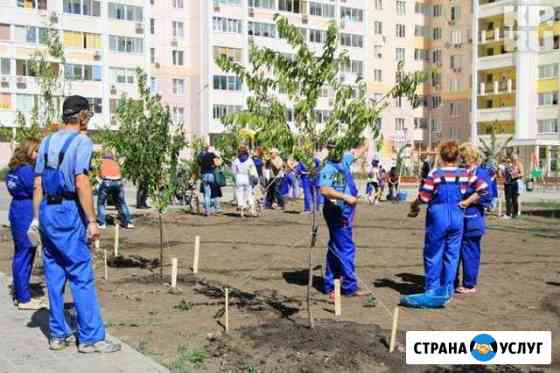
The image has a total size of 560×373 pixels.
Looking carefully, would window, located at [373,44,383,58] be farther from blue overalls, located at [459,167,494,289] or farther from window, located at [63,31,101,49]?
blue overalls, located at [459,167,494,289]

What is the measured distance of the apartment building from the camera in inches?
2849

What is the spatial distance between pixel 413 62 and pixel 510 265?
7913cm

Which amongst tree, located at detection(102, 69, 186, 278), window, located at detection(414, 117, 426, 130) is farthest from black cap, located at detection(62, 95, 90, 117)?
window, located at detection(414, 117, 426, 130)

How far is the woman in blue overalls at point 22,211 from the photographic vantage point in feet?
27.0

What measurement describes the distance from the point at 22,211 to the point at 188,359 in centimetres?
312

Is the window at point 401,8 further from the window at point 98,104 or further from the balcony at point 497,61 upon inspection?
the window at point 98,104

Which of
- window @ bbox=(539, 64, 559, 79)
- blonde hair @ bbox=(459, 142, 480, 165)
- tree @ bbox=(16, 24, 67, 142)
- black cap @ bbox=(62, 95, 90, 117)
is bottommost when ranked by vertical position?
blonde hair @ bbox=(459, 142, 480, 165)

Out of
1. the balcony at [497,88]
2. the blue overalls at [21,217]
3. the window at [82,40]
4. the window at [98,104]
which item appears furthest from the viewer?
the balcony at [497,88]

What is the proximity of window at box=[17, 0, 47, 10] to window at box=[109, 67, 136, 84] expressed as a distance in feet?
25.8

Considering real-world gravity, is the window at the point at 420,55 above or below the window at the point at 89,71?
above

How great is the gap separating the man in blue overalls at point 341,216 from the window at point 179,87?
68524 millimetres

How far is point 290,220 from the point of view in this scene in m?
19.8

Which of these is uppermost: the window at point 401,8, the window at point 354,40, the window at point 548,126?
the window at point 401,8

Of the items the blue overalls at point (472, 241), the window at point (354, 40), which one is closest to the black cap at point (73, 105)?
the blue overalls at point (472, 241)
